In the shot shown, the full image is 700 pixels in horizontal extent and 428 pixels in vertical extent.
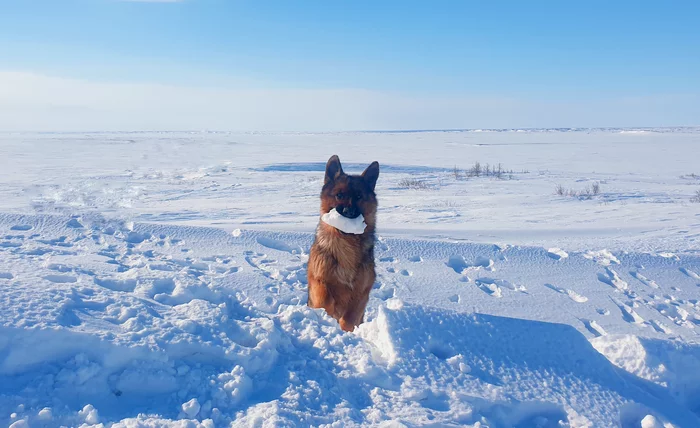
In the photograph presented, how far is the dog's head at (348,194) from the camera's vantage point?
4.11 m

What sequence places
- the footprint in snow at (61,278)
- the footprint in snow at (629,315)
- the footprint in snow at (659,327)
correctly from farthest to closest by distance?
the footprint in snow at (629,315)
the footprint in snow at (659,327)
the footprint in snow at (61,278)

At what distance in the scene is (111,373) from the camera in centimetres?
232

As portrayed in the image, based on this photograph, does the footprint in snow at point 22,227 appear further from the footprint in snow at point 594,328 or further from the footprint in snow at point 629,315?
the footprint in snow at point 629,315

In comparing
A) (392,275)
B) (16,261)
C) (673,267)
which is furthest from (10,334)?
(673,267)

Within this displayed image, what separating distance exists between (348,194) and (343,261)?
592mm

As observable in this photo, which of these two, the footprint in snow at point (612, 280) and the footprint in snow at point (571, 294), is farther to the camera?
the footprint in snow at point (612, 280)

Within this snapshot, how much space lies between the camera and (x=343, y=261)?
4098 mm

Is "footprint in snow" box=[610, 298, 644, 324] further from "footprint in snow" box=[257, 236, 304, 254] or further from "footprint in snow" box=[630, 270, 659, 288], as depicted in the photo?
"footprint in snow" box=[257, 236, 304, 254]

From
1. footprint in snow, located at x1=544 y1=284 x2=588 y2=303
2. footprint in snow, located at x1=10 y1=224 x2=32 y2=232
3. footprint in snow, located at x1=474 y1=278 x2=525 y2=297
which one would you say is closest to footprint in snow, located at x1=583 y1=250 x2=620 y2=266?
footprint in snow, located at x1=544 y1=284 x2=588 y2=303

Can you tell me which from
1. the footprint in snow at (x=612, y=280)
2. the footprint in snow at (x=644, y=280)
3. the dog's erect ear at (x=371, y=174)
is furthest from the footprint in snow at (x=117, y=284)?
the footprint in snow at (x=644, y=280)

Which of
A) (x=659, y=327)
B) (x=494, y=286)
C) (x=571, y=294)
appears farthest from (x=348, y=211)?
(x=659, y=327)

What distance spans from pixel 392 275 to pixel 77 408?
3.94 meters

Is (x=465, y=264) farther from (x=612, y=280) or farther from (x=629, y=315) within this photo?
(x=629, y=315)

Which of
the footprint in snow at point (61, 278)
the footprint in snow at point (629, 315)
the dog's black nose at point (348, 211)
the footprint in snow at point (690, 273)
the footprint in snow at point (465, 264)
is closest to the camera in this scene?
the footprint in snow at point (61, 278)
